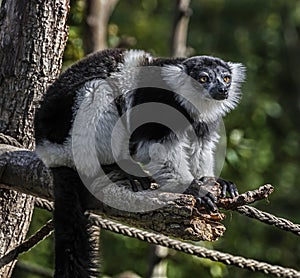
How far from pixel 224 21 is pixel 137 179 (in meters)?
7.87

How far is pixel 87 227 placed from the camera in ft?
12.3

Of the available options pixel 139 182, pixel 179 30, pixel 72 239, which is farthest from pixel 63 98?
pixel 179 30

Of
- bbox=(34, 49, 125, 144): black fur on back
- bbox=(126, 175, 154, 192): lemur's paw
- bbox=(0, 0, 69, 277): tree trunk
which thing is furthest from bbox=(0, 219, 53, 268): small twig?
bbox=(126, 175, 154, 192): lemur's paw

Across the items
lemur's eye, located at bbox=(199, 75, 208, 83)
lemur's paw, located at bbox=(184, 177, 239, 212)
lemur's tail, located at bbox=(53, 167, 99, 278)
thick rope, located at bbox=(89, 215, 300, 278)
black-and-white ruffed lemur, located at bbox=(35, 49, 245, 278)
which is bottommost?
thick rope, located at bbox=(89, 215, 300, 278)

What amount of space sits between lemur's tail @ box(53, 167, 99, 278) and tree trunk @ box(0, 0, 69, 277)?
2.04 ft

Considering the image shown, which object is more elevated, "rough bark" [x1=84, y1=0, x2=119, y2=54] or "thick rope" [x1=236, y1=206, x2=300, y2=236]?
"rough bark" [x1=84, y1=0, x2=119, y2=54]

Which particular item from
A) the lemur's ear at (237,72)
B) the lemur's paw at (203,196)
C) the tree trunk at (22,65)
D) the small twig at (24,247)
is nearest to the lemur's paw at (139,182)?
the lemur's paw at (203,196)

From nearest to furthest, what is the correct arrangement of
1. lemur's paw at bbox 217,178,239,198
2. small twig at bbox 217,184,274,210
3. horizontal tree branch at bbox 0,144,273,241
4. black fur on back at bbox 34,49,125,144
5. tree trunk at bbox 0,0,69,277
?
1. horizontal tree branch at bbox 0,144,273,241
2. small twig at bbox 217,184,274,210
3. lemur's paw at bbox 217,178,239,198
4. black fur on back at bbox 34,49,125,144
5. tree trunk at bbox 0,0,69,277

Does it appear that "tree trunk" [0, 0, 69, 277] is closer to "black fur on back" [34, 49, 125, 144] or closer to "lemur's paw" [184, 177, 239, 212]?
"black fur on back" [34, 49, 125, 144]

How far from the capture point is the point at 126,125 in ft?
13.6

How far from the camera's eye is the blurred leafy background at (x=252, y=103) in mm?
8758

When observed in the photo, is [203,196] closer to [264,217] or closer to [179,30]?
[264,217]

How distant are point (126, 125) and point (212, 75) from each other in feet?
1.99

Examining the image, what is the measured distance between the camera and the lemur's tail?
3.68 metres
